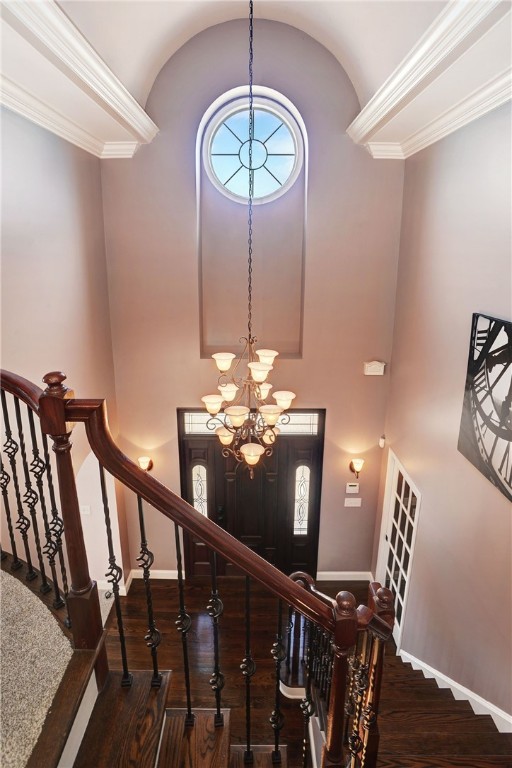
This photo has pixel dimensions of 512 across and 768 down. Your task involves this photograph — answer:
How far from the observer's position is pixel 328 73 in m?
4.61

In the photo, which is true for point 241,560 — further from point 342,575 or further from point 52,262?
point 342,575

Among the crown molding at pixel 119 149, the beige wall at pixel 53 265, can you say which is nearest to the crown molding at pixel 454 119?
the crown molding at pixel 119 149

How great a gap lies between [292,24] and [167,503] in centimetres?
476

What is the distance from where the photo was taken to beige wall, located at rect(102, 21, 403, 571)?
15.1ft

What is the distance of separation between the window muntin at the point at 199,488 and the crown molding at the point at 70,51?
12.3 ft

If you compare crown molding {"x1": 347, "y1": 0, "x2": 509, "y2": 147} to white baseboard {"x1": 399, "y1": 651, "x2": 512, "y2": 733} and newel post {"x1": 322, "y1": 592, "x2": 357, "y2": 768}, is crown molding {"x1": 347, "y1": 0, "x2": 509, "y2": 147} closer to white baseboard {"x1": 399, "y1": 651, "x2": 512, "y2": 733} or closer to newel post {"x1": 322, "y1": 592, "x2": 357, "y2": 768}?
newel post {"x1": 322, "y1": 592, "x2": 357, "y2": 768}

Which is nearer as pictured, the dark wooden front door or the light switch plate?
the dark wooden front door

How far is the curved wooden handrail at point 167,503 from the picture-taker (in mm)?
1564

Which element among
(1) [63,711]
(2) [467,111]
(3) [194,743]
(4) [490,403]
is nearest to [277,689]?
(3) [194,743]

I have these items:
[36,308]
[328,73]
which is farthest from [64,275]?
[328,73]

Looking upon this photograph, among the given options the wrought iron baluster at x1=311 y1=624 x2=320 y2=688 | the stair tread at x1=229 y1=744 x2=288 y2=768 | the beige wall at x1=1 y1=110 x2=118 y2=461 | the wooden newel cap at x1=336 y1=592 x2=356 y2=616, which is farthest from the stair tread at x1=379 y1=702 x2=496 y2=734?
the beige wall at x1=1 y1=110 x2=118 y2=461

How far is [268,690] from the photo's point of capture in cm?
445

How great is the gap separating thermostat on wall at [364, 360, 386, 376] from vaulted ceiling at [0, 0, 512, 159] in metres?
2.11

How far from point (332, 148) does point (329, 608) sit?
14.8ft
